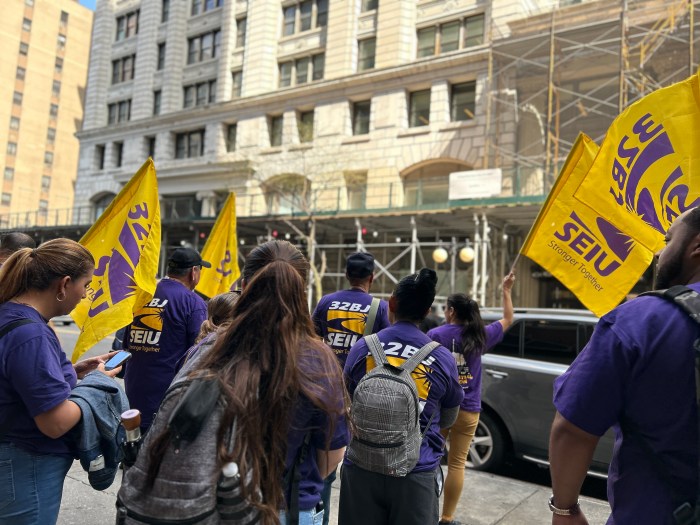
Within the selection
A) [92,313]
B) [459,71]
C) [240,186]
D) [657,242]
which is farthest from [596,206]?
[240,186]

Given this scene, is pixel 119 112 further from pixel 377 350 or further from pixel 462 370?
pixel 377 350

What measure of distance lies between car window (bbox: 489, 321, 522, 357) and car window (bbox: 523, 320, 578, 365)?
3.1 inches

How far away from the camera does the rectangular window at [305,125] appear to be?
25.8m

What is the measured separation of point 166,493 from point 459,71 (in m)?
23.0

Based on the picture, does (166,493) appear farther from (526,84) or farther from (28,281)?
(526,84)

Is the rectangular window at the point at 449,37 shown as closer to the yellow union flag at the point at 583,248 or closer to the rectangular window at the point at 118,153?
the yellow union flag at the point at 583,248

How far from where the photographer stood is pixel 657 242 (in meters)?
3.38

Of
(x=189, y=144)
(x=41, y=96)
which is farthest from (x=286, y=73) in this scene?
(x=41, y=96)

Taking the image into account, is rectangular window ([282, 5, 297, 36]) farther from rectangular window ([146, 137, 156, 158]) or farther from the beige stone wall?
the beige stone wall

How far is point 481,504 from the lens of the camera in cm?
445

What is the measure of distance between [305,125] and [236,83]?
254 inches

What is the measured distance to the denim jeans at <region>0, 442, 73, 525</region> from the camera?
2.05m

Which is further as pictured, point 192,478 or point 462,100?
point 462,100

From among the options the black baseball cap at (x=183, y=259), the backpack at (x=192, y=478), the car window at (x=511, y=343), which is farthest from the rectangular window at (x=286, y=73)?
the backpack at (x=192, y=478)
